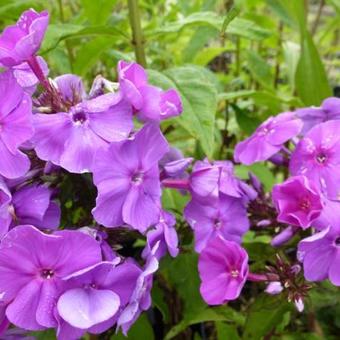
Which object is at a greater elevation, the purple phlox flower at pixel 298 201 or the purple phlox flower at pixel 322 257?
the purple phlox flower at pixel 298 201

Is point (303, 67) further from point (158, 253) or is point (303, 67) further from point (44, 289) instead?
point (44, 289)

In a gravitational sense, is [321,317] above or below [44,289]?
below

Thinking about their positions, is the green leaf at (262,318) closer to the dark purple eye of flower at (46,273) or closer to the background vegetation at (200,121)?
the background vegetation at (200,121)

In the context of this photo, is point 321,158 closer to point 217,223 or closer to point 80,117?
point 217,223

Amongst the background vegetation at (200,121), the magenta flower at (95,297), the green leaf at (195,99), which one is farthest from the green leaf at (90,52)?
the magenta flower at (95,297)

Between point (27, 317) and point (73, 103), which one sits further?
point (73, 103)

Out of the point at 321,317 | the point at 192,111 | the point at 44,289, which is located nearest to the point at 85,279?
the point at 44,289
